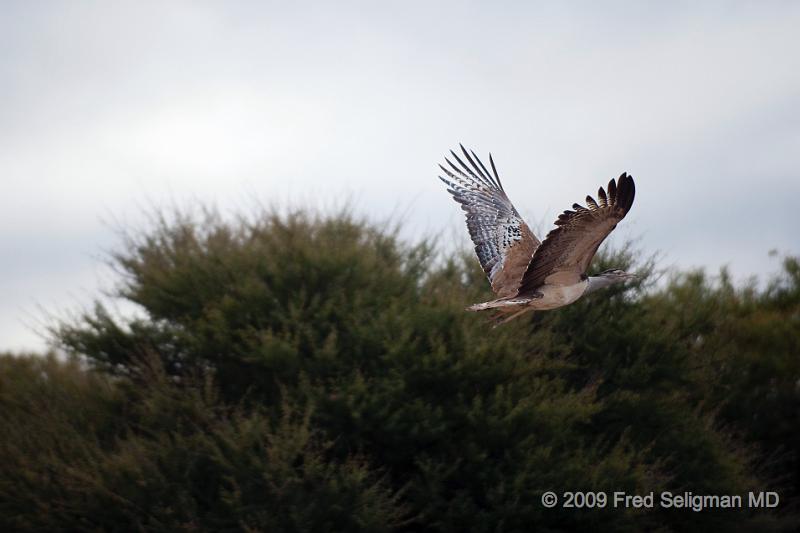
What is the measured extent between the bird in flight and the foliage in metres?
4.31

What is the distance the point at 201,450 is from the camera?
47.7ft

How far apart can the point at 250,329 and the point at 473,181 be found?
5105mm

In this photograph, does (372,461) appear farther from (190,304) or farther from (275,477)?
(190,304)

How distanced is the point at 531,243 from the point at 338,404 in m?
5.13

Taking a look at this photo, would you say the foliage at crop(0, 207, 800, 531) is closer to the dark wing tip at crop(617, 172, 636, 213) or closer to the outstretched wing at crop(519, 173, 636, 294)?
the outstretched wing at crop(519, 173, 636, 294)

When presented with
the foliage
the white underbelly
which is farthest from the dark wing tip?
the foliage

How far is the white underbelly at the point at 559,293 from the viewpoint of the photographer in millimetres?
8938

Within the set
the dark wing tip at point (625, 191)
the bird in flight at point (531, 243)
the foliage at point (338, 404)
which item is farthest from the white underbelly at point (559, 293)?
the foliage at point (338, 404)

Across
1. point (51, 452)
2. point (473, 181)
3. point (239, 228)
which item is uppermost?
point (239, 228)

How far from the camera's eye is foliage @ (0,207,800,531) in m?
14.4

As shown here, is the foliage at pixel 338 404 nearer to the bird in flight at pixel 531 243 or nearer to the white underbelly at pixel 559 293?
the bird in flight at pixel 531 243

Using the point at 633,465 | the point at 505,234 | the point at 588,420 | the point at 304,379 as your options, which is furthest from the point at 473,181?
the point at 633,465

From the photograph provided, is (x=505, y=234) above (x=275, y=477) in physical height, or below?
above

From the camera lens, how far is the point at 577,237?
8.36m
